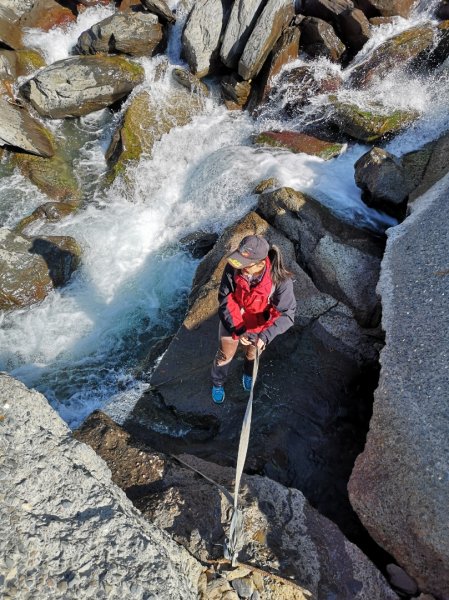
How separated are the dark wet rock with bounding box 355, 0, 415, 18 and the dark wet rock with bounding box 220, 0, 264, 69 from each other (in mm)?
2375

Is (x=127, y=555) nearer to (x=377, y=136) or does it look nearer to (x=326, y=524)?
(x=326, y=524)

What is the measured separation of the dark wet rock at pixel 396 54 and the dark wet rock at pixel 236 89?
2.25 meters

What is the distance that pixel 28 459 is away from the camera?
2.80 meters

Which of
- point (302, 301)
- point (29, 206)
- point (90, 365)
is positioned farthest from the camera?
point (29, 206)

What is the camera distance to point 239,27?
32.3 ft

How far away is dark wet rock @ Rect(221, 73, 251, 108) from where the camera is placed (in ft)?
33.2

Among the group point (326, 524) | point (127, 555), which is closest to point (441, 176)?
point (326, 524)

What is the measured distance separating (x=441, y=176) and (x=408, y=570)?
16.4ft

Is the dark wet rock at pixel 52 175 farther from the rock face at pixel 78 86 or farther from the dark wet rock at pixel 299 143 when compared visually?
the dark wet rock at pixel 299 143

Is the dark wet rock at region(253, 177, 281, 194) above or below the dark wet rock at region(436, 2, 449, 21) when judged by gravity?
below

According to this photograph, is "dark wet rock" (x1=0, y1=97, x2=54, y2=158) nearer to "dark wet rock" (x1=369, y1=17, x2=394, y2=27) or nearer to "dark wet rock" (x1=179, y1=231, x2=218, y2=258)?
"dark wet rock" (x1=179, y1=231, x2=218, y2=258)

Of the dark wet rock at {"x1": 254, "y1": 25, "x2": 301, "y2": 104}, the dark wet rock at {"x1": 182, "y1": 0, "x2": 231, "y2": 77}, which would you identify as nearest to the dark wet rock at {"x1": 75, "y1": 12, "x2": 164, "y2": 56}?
the dark wet rock at {"x1": 182, "y1": 0, "x2": 231, "y2": 77}

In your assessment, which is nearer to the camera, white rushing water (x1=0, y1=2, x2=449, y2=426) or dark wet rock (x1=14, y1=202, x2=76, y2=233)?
white rushing water (x1=0, y1=2, x2=449, y2=426)

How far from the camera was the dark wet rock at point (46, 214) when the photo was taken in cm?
803
